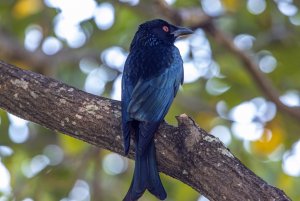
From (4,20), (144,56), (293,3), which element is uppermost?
(293,3)

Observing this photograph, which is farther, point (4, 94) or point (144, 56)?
point (144, 56)

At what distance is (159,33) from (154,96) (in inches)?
40.4

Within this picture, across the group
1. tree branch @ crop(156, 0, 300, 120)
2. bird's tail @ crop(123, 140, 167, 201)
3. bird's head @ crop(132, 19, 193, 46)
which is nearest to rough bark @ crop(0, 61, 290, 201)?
bird's tail @ crop(123, 140, 167, 201)

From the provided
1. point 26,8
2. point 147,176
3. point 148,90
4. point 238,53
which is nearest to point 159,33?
point 148,90

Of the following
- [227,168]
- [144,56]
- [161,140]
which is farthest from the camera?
[144,56]

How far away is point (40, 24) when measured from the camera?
789 cm

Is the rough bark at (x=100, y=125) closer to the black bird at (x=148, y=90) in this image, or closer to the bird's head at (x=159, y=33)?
the black bird at (x=148, y=90)

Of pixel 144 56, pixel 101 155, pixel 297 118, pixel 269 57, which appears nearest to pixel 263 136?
pixel 297 118

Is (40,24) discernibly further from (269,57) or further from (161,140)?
(161,140)

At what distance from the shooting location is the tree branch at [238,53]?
7.02m

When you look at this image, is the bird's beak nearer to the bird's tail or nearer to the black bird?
the black bird

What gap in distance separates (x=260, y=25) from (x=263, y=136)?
113 cm

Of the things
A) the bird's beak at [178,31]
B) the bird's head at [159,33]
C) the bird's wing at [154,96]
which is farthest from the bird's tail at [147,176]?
the bird's beak at [178,31]

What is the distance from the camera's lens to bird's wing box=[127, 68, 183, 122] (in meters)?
4.84
